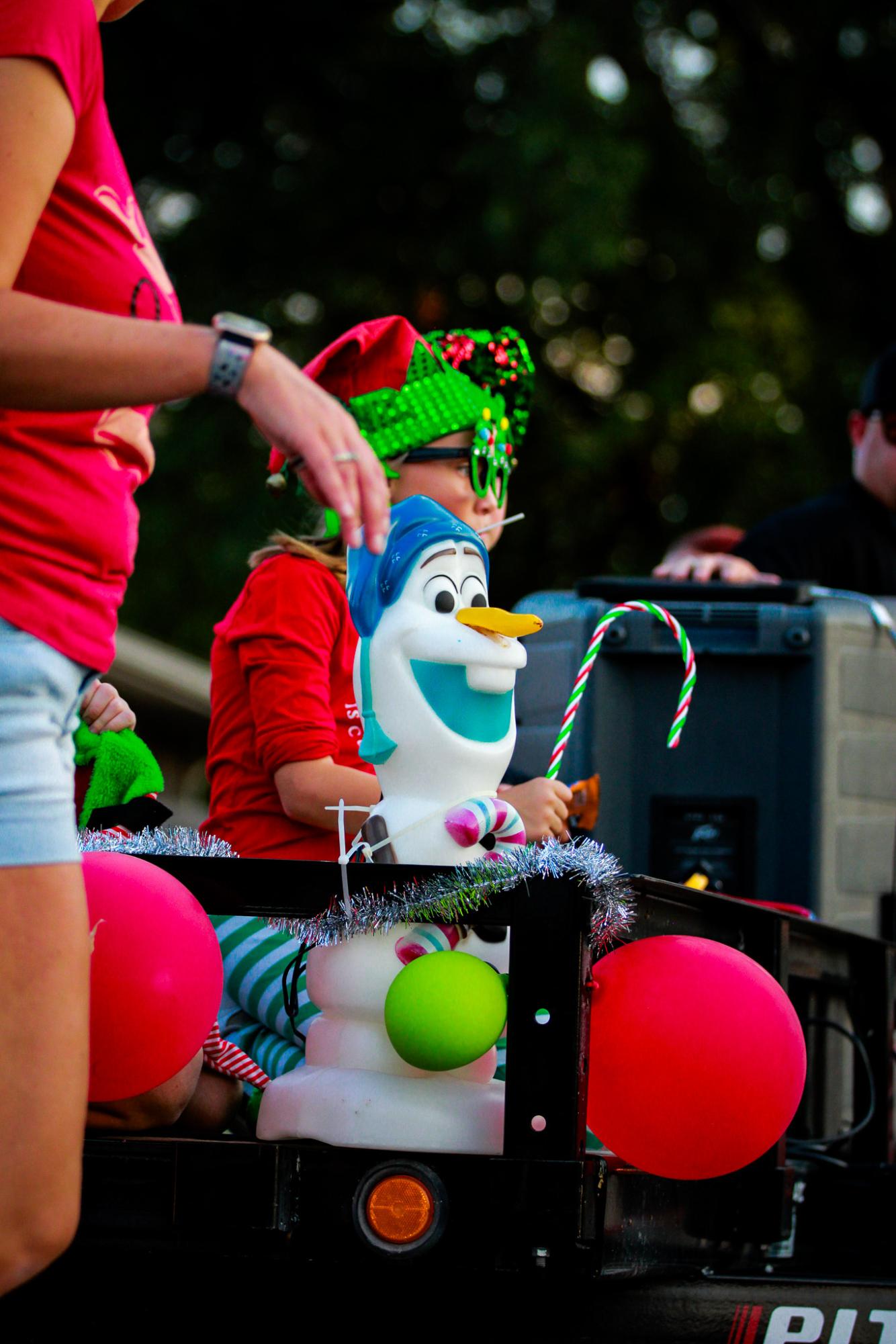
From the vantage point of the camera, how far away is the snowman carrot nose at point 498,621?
238 centimetres

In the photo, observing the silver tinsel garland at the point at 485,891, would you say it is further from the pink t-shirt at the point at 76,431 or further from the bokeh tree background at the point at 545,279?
the bokeh tree background at the point at 545,279

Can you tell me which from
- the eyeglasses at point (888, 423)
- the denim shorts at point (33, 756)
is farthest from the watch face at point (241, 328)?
the eyeglasses at point (888, 423)

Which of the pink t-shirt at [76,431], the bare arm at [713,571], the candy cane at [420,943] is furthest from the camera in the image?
the bare arm at [713,571]

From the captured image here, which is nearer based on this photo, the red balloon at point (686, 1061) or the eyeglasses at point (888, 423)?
the red balloon at point (686, 1061)

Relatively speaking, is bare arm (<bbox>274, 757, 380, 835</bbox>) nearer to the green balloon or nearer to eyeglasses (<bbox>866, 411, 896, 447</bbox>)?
the green balloon

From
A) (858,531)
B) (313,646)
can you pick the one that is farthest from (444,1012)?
(858,531)

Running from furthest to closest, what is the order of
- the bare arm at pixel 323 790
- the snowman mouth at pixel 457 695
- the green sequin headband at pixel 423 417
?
the green sequin headband at pixel 423 417, the bare arm at pixel 323 790, the snowman mouth at pixel 457 695

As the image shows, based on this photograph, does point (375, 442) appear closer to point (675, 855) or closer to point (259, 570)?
point (259, 570)

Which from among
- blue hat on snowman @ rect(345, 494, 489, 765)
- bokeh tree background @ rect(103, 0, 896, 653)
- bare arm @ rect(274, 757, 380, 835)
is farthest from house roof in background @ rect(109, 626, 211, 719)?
blue hat on snowman @ rect(345, 494, 489, 765)

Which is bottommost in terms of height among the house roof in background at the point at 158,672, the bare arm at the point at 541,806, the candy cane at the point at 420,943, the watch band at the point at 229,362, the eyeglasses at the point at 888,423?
the candy cane at the point at 420,943

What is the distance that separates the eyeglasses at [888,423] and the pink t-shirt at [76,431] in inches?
131

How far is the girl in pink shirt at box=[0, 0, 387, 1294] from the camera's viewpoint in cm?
166

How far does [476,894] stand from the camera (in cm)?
214

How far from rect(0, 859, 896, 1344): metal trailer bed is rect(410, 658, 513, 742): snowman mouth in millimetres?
303
